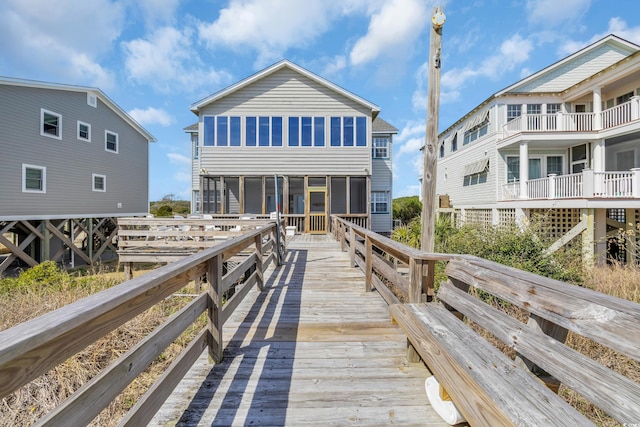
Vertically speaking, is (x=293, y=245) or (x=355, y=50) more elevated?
(x=355, y=50)

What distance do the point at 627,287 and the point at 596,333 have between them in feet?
20.5

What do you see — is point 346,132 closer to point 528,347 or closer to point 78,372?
point 78,372

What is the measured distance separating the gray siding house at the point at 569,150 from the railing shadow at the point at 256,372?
9983mm

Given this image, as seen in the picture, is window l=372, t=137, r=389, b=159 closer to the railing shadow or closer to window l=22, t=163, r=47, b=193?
the railing shadow

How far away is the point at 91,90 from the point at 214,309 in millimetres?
16058

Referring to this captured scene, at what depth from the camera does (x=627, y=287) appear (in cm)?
532

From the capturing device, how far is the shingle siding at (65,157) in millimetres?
10875

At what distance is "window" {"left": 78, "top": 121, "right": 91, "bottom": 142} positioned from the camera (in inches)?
526

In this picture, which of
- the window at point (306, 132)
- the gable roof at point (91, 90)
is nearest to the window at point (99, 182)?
the gable roof at point (91, 90)

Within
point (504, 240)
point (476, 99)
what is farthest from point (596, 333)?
point (476, 99)

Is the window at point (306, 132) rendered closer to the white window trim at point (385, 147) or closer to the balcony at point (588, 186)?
the white window trim at point (385, 147)

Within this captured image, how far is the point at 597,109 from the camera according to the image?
1059 cm

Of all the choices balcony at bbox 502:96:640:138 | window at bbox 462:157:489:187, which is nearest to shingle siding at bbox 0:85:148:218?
window at bbox 462:157:489:187

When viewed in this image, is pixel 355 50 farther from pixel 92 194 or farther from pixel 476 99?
pixel 92 194
